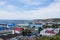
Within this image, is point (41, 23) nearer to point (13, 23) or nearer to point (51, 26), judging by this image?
point (51, 26)

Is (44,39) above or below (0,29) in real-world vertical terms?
below

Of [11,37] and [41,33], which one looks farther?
[41,33]

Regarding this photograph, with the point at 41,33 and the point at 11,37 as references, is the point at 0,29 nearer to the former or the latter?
the point at 11,37

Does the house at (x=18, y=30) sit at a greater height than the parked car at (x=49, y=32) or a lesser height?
greater

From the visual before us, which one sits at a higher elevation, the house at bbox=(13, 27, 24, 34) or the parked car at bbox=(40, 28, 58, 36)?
the house at bbox=(13, 27, 24, 34)

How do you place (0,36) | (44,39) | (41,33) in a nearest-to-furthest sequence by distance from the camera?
(0,36) → (44,39) → (41,33)

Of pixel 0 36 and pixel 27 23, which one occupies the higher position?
pixel 27 23

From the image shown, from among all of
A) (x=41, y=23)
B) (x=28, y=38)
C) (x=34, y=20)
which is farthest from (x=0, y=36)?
(x=41, y=23)

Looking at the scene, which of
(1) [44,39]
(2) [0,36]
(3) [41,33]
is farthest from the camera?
(3) [41,33]

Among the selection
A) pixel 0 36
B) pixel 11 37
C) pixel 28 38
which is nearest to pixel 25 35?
pixel 28 38
